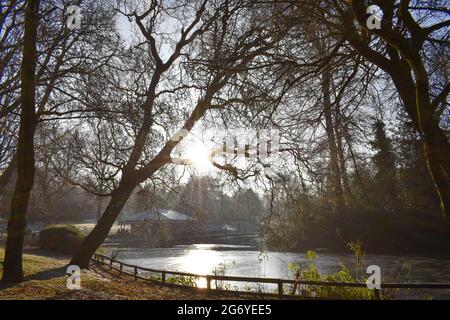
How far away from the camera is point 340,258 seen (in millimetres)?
27344

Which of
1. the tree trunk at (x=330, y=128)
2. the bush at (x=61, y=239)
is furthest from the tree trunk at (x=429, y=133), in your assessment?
the bush at (x=61, y=239)

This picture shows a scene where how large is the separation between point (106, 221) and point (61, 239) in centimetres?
1556

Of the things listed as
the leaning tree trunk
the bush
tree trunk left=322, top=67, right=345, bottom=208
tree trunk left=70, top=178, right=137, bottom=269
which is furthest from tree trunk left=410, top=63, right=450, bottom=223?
the bush

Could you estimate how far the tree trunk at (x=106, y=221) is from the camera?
594 inches

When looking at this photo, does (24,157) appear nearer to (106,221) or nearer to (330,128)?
(106,221)

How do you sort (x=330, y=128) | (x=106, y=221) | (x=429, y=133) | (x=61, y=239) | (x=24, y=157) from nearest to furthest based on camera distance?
1. (x=429, y=133)
2. (x=330, y=128)
3. (x=24, y=157)
4. (x=106, y=221)
5. (x=61, y=239)

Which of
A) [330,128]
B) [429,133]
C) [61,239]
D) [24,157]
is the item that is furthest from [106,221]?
[61,239]

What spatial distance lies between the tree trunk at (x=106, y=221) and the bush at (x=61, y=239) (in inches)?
518

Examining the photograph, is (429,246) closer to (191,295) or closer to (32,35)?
(191,295)

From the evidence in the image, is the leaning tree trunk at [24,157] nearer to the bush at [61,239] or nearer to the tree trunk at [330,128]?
the tree trunk at [330,128]

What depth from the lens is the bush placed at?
28.2m

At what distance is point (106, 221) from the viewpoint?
15555mm
